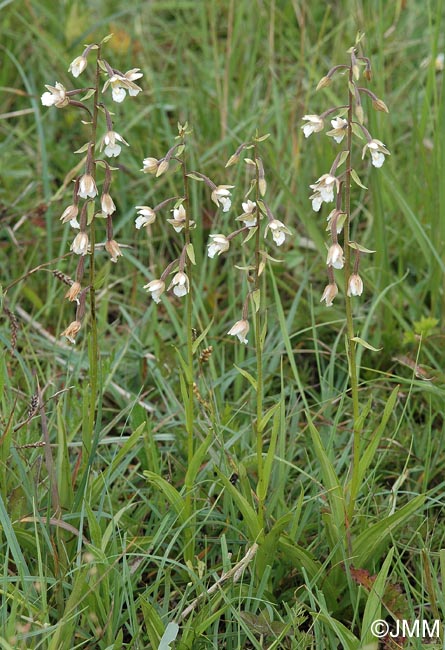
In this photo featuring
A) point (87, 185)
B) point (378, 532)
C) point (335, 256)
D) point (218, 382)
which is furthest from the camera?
point (218, 382)

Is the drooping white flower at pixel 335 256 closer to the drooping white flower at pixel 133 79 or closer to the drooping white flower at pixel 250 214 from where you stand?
the drooping white flower at pixel 250 214

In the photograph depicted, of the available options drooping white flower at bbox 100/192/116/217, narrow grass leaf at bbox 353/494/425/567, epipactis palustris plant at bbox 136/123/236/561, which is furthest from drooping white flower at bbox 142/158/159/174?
narrow grass leaf at bbox 353/494/425/567

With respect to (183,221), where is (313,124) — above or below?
above

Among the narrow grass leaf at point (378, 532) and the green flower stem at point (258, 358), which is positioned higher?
the green flower stem at point (258, 358)

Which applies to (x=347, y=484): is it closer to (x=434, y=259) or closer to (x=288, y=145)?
(x=434, y=259)

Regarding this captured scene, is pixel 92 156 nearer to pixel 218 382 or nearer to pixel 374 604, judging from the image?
pixel 218 382

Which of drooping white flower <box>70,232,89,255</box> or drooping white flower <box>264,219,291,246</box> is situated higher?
drooping white flower <box>264,219,291,246</box>

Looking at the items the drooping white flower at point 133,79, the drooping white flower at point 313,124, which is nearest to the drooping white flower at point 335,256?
the drooping white flower at point 313,124

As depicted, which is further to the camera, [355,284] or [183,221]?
[183,221]

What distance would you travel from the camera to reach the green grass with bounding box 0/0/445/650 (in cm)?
220

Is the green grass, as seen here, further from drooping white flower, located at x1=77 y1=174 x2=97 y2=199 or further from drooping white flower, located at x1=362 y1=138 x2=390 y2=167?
drooping white flower, located at x1=362 y1=138 x2=390 y2=167

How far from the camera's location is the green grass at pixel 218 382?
2.20 m

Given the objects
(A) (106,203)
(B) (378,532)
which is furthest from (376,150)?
(B) (378,532)

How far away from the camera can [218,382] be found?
2.88m
